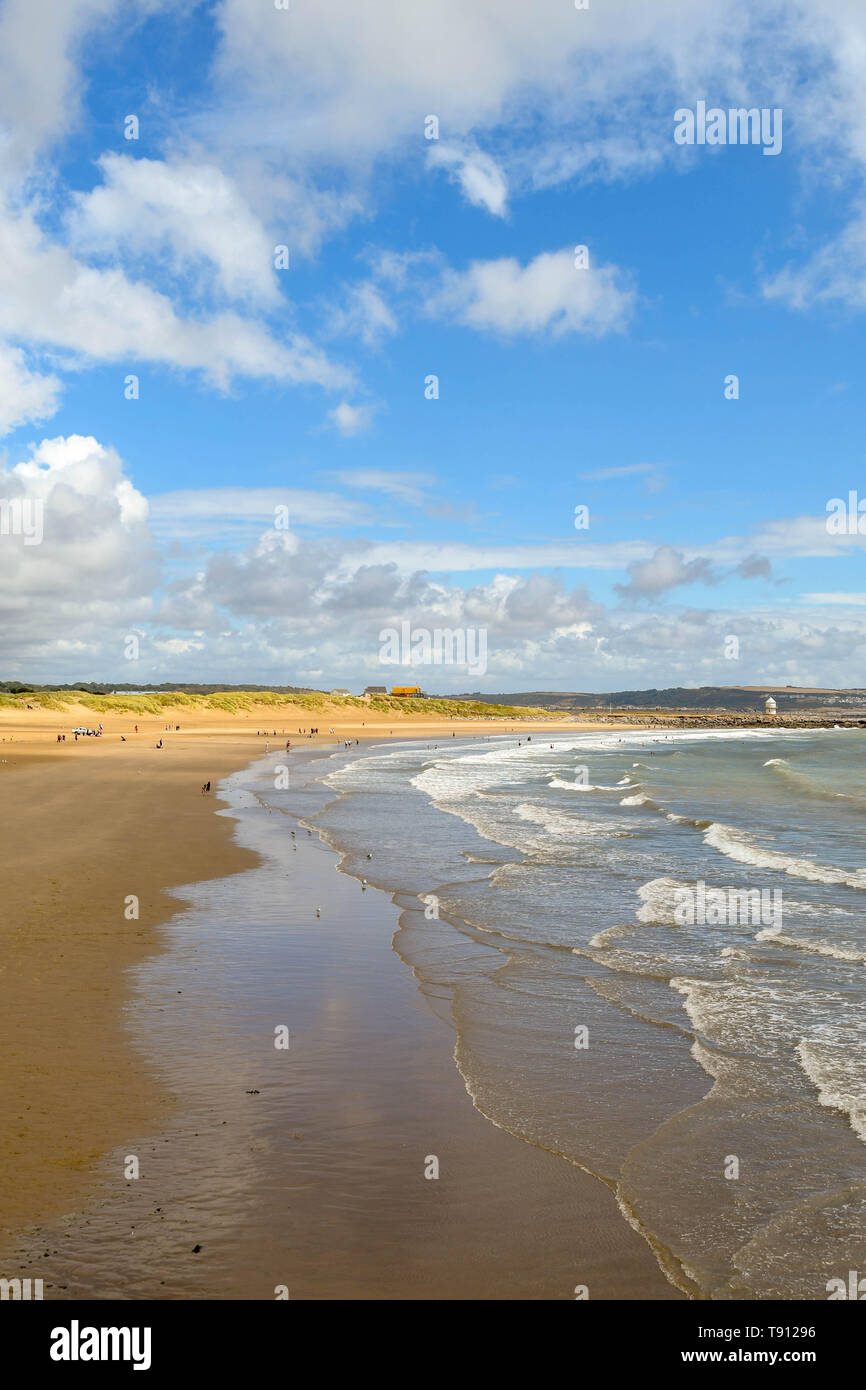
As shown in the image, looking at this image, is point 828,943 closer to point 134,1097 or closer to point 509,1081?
point 509,1081

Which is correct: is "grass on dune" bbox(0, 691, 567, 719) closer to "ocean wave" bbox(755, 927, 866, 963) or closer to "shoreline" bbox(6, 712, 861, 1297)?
"shoreline" bbox(6, 712, 861, 1297)

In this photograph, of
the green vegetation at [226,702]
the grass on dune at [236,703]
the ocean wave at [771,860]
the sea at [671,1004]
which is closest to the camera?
the sea at [671,1004]

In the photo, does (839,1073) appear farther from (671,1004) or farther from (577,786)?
(577,786)

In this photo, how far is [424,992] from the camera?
11.4 metres

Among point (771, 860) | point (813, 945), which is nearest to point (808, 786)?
point (771, 860)

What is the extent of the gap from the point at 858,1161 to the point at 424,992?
5.60m

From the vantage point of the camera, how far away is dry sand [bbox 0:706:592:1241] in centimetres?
695

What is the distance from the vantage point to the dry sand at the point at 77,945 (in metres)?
6.95

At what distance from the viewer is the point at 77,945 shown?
42.4 ft

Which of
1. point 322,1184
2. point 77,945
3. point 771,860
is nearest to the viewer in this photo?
point 322,1184

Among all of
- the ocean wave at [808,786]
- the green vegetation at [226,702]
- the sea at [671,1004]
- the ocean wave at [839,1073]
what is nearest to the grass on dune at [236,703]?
the green vegetation at [226,702]

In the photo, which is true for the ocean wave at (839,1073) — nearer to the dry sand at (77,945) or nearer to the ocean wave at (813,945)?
the ocean wave at (813,945)

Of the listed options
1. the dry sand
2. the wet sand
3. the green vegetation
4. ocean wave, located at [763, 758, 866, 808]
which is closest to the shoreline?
the dry sand
